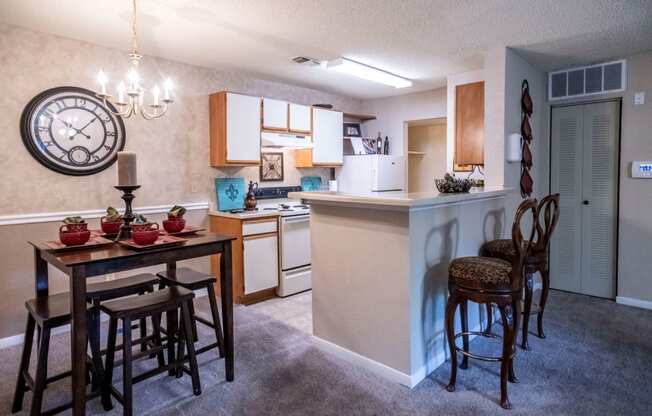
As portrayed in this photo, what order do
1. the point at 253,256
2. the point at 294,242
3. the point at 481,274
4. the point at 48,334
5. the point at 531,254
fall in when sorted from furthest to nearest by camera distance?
the point at 294,242 → the point at 253,256 → the point at 531,254 → the point at 481,274 → the point at 48,334

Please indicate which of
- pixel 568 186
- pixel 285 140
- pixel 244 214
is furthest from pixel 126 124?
pixel 568 186

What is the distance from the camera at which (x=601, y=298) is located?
4.17 m

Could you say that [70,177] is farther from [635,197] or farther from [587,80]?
[635,197]

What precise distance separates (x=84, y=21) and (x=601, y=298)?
205 inches

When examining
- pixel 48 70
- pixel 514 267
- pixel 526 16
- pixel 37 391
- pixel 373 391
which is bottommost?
pixel 373 391

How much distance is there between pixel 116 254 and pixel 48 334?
1.83 ft

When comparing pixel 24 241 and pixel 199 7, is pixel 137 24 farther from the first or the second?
pixel 24 241

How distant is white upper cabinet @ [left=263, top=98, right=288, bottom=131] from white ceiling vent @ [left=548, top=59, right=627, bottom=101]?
9.33ft

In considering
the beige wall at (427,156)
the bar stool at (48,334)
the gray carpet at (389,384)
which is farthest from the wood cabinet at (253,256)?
the beige wall at (427,156)

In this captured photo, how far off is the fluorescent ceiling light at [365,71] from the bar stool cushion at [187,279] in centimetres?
234

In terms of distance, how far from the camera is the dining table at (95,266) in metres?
1.95

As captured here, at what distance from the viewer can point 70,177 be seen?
3.43 m

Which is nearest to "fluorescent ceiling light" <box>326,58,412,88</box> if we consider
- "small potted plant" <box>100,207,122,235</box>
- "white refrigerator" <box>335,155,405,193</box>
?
"white refrigerator" <box>335,155,405,193</box>

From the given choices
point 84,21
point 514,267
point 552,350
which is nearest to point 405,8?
point 514,267
